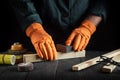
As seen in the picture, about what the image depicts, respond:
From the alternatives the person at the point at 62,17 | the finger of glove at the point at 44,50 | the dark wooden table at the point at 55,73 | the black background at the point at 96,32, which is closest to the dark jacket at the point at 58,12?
the person at the point at 62,17

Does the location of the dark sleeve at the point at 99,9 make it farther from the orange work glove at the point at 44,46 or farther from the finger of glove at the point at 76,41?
the orange work glove at the point at 44,46

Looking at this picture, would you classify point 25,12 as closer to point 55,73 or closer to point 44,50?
point 44,50

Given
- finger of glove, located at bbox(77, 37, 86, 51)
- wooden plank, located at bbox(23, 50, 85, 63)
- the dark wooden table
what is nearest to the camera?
the dark wooden table

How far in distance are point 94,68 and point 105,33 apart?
55cm

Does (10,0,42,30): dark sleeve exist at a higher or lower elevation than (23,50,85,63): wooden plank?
higher

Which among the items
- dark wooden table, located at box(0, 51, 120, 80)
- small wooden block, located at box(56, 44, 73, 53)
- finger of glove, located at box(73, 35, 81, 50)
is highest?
finger of glove, located at box(73, 35, 81, 50)

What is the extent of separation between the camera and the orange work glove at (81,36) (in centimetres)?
126

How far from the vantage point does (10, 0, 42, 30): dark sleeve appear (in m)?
1.36

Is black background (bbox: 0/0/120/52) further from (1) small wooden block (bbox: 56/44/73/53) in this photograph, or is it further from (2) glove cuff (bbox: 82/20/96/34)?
(1) small wooden block (bbox: 56/44/73/53)

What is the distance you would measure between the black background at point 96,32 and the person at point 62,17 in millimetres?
112

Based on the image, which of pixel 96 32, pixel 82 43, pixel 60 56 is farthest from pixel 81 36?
pixel 96 32

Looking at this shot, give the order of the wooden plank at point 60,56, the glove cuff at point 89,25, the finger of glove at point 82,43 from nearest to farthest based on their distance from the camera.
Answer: the wooden plank at point 60,56 → the finger of glove at point 82,43 → the glove cuff at point 89,25

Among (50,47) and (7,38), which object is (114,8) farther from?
(7,38)

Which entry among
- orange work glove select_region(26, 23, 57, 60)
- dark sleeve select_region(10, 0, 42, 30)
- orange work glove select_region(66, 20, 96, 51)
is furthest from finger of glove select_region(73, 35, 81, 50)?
dark sleeve select_region(10, 0, 42, 30)
